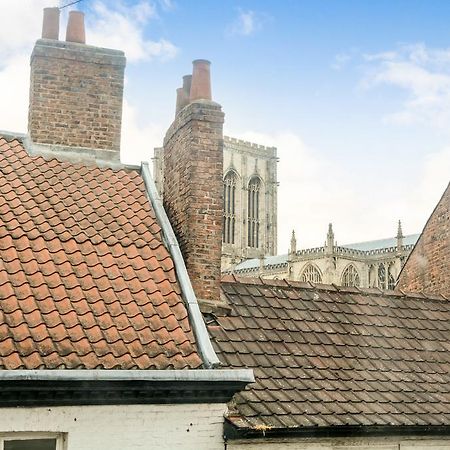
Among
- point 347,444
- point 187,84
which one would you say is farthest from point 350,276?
point 347,444

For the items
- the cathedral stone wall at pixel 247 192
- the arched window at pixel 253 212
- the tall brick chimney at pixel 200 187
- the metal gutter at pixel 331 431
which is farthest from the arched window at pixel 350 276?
the metal gutter at pixel 331 431

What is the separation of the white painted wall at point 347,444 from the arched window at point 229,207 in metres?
88.8

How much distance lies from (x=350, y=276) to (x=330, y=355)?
65.3 metres

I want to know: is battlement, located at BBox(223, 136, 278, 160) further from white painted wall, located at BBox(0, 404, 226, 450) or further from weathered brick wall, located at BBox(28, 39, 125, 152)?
white painted wall, located at BBox(0, 404, 226, 450)

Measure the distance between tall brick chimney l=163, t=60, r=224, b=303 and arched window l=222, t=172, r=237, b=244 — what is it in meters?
87.8

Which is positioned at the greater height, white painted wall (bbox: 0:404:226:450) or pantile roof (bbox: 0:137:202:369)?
pantile roof (bbox: 0:137:202:369)

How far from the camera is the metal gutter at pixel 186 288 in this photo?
7.32 meters

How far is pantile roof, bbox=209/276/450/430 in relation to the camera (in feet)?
26.3

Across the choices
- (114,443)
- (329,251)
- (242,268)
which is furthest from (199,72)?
(242,268)

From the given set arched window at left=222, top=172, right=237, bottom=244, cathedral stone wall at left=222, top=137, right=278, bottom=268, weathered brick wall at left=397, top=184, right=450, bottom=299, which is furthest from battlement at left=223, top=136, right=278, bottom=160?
weathered brick wall at left=397, top=184, right=450, bottom=299

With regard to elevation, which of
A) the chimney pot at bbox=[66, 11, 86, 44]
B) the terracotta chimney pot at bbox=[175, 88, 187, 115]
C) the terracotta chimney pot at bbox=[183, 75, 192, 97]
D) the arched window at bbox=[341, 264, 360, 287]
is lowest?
the terracotta chimney pot at bbox=[175, 88, 187, 115]

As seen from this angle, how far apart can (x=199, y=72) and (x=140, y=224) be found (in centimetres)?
241

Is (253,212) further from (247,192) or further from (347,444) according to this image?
(347,444)

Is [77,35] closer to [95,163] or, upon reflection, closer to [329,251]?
[95,163]
